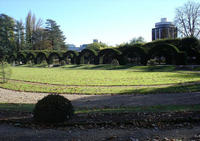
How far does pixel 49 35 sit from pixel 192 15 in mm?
53133

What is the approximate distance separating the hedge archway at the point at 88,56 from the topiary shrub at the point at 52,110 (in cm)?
3909

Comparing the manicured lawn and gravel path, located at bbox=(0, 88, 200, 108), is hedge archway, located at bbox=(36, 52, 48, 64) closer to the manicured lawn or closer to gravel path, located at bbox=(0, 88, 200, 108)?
the manicured lawn

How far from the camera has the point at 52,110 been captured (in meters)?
4.74

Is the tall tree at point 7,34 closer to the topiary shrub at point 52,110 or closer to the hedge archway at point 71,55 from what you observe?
the hedge archway at point 71,55

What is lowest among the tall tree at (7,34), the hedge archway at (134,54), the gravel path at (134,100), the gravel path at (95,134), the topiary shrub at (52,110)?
the gravel path at (134,100)

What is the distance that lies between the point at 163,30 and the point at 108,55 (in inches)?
1411

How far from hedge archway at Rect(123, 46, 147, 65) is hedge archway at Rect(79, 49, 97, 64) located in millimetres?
7918

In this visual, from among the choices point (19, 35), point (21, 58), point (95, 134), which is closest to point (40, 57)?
point (21, 58)

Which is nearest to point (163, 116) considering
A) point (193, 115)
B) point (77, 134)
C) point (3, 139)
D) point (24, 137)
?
point (193, 115)

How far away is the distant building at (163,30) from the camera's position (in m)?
69.9

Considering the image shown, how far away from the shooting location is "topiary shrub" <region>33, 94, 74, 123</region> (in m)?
4.75


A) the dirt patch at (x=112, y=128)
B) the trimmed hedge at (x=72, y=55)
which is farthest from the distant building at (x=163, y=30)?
the dirt patch at (x=112, y=128)

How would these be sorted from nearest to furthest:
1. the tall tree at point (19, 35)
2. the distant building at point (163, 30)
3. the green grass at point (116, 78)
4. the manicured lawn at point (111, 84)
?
the manicured lawn at point (111, 84) → the green grass at point (116, 78) → the distant building at point (163, 30) → the tall tree at point (19, 35)

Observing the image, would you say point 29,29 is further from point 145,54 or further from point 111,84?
point 111,84
